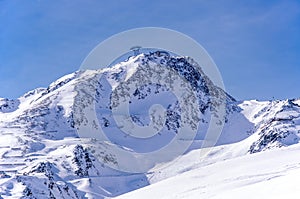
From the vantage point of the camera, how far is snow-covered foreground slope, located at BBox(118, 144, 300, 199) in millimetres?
31375

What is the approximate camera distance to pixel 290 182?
99.7 ft

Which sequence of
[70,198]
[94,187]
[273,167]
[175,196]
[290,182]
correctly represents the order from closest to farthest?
[290,182] → [175,196] → [273,167] → [70,198] → [94,187]

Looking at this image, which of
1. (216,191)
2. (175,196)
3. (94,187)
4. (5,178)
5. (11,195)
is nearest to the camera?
(216,191)

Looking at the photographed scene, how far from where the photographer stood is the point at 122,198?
49.4 m

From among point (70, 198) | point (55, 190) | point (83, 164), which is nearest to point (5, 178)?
point (55, 190)

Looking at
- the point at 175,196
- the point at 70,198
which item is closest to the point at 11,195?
the point at 70,198

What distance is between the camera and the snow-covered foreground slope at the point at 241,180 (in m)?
31.4

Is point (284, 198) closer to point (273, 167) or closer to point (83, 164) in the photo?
point (273, 167)

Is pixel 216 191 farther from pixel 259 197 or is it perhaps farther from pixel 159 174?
pixel 159 174

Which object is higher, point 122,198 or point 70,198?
point 70,198

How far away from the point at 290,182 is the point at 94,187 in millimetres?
153474

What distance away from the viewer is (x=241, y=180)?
1603 inches

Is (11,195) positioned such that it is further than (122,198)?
Yes

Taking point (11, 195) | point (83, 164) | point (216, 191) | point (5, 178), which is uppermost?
point (83, 164)
